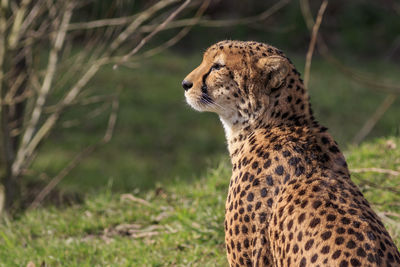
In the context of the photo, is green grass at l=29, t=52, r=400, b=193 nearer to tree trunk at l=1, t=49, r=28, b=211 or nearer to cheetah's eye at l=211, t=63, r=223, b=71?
tree trunk at l=1, t=49, r=28, b=211

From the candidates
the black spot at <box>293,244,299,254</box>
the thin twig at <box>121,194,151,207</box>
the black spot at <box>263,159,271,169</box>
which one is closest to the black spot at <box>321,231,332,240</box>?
the black spot at <box>293,244,299,254</box>

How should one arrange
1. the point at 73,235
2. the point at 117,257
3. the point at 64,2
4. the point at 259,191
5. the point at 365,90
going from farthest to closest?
1. the point at 365,90
2. the point at 64,2
3. the point at 73,235
4. the point at 117,257
5. the point at 259,191

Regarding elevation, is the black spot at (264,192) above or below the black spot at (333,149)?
below

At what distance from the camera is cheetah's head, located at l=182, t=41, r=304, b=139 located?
291cm

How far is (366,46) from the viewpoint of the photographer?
1262 cm

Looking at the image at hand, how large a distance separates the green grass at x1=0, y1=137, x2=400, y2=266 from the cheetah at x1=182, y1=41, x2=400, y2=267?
0.74 metres

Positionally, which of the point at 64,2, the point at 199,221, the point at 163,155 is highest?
the point at 64,2

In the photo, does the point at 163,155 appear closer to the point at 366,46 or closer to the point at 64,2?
the point at 64,2

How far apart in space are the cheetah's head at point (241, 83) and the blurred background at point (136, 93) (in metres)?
1.66

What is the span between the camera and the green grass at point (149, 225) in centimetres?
376

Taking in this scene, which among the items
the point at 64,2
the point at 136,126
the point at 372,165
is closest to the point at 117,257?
the point at 372,165

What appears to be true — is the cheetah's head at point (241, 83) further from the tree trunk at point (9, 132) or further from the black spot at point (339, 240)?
the tree trunk at point (9, 132)

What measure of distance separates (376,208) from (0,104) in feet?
9.10

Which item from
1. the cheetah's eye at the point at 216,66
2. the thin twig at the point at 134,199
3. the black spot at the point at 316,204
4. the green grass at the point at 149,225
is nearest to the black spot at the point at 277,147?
the black spot at the point at 316,204
